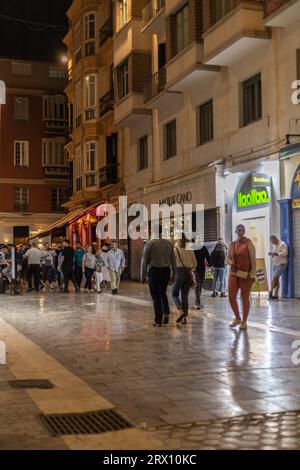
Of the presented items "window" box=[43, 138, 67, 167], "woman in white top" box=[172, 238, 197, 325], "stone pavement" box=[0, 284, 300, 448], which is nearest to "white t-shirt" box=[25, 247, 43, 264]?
"stone pavement" box=[0, 284, 300, 448]

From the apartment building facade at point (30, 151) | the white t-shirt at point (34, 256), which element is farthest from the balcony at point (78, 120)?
the white t-shirt at point (34, 256)

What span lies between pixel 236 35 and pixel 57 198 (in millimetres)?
30268

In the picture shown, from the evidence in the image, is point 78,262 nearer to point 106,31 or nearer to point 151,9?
point 151,9

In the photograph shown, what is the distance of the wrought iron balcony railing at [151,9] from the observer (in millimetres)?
24214

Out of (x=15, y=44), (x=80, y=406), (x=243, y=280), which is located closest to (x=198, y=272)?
(x=243, y=280)

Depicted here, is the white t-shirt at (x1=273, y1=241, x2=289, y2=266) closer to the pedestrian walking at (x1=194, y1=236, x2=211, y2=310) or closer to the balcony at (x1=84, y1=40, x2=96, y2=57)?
the pedestrian walking at (x1=194, y1=236, x2=211, y2=310)

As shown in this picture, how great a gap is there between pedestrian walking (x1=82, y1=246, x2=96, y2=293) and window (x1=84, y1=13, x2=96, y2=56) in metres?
15.9

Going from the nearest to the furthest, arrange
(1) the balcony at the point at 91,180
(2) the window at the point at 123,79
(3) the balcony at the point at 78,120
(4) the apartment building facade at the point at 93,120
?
(2) the window at the point at 123,79, (4) the apartment building facade at the point at 93,120, (1) the balcony at the point at 91,180, (3) the balcony at the point at 78,120

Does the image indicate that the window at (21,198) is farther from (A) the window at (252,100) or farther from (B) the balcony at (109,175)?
(A) the window at (252,100)

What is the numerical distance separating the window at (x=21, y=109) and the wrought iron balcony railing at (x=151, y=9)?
21122 millimetres

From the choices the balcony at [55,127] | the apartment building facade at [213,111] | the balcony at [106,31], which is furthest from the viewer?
the balcony at [55,127]

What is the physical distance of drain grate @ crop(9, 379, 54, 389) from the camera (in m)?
6.74

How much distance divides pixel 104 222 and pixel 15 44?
892 inches

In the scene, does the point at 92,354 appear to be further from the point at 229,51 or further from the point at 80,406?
the point at 229,51
